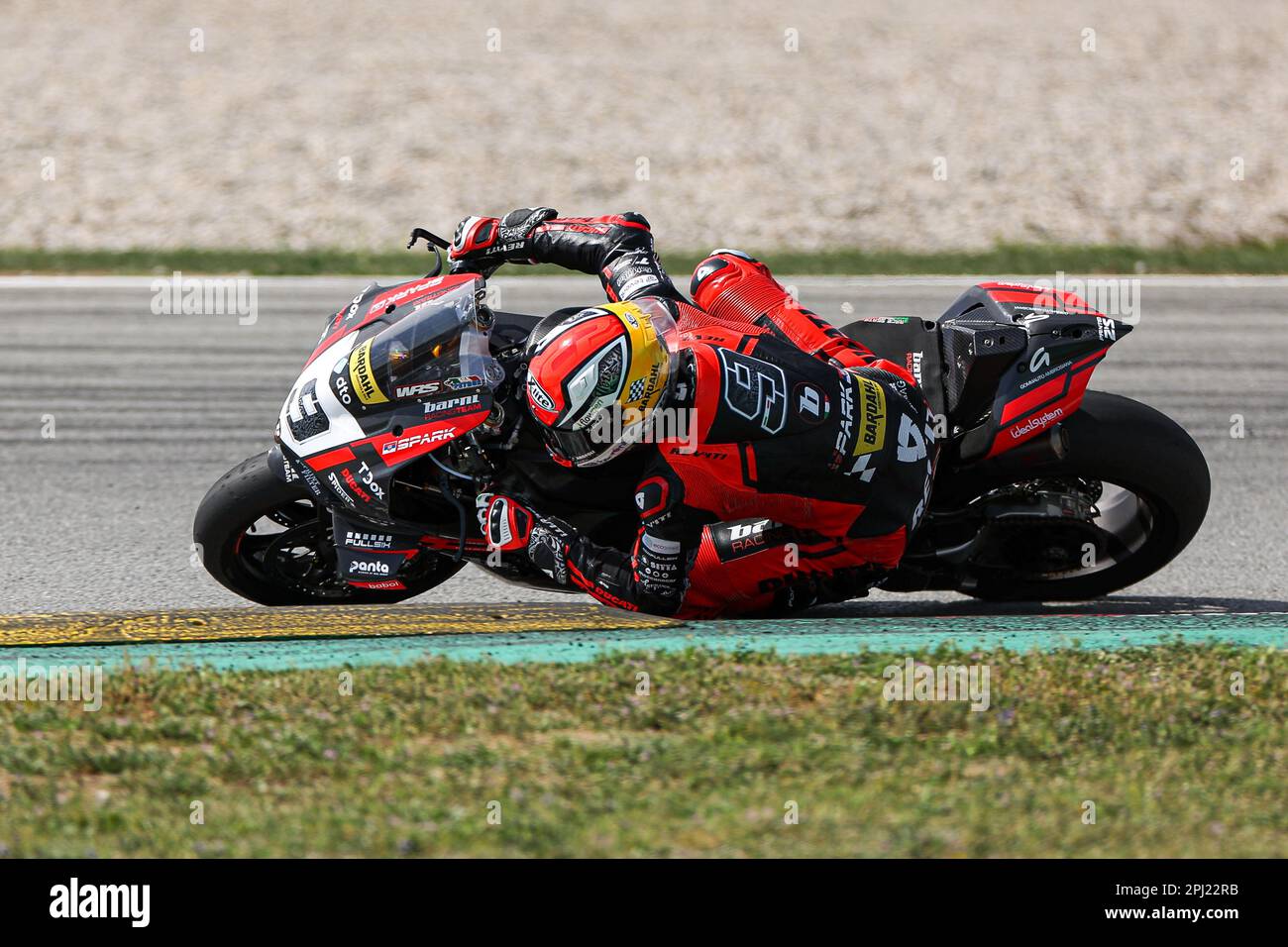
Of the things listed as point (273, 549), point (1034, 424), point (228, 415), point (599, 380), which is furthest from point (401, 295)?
point (228, 415)

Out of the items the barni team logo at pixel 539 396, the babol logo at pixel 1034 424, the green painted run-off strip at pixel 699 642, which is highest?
the barni team logo at pixel 539 396

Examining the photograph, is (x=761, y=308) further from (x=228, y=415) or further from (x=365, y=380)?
(x=228, y=415)

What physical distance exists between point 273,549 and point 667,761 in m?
1.85

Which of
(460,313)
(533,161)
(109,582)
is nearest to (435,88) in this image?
(533,161)

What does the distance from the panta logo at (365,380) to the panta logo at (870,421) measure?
1.46m

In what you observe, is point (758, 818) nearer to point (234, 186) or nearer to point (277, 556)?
point (277, 556)

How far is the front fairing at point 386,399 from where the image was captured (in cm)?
447

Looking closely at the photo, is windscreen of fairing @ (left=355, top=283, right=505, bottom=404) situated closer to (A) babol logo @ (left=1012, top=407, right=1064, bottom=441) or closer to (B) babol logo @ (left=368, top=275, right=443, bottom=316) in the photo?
(B) babol logo @ (left=368, top=275, right=443, bottom=316)

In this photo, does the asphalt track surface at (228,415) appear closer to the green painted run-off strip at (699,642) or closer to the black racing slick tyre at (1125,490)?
the black racing slick tyre at (1125,490)

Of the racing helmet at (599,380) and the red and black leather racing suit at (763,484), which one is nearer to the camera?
the racing helmet at (599,380)

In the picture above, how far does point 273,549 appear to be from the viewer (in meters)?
5.14

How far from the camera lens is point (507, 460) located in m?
4.72
